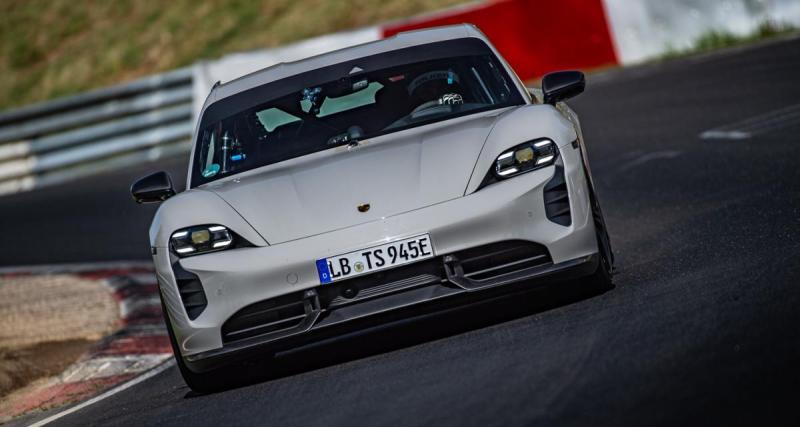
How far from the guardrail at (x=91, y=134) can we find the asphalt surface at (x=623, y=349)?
423 inches

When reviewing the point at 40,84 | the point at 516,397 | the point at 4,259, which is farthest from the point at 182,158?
the point at 516,397

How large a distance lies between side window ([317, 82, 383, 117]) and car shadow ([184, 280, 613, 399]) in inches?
47.6

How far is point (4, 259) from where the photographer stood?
47.6 ft

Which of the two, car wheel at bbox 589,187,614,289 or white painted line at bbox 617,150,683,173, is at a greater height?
car wheel at bbox 589,187,614,289

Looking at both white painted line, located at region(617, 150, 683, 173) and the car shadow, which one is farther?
white painted line, located at region(617, 150, 683, 173)

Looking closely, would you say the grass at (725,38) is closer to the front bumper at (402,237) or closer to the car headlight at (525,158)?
the car headlight at (525,158)

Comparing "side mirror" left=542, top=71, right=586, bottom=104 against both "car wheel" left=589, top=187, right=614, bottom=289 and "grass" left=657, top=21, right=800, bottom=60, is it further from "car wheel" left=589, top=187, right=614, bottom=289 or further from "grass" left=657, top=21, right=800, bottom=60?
"grass" left=657, top=21, right=800, bottom=60

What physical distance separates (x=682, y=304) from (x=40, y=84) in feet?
83.3

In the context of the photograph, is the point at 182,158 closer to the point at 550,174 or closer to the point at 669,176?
the point at 669,176

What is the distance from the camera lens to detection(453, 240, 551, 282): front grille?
19.5 feet

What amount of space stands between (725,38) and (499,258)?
14.3 meters

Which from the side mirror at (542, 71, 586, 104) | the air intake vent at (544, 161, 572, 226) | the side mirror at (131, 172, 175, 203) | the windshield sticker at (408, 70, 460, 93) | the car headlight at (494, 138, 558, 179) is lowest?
the air intake vent at (544, 161, 572, 226)

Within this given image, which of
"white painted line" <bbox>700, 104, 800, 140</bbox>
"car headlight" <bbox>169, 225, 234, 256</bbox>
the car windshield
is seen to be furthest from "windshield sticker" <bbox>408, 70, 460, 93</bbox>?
"white painted line" <bbox>700, 104, 800, 140</bbox>

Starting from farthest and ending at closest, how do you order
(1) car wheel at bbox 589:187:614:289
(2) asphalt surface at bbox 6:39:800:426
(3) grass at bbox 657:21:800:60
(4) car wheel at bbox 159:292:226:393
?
1. (3) grass at bbox 657:21:800:60
2. (4) car wheel at bbox 159:292:226:393
3. (1) car wheel at bbox 589:187:614:289
4. (2) asphalt surface at bbox 6:39:800:426
